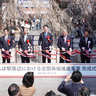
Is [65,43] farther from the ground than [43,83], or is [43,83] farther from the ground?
[65,43]

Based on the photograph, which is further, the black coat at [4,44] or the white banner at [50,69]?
the black coat at [4,44]

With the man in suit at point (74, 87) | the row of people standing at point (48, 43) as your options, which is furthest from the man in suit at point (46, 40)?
the man in suit at point (74, 87)

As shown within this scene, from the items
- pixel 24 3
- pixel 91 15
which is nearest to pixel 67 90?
pixel 91 15

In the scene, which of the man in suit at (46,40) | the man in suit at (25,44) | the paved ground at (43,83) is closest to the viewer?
the paved ground at (43,83)

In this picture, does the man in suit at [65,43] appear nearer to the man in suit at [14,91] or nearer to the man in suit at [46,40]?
the man in suit at [46,40]

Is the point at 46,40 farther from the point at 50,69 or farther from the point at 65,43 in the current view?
the point at 50,69

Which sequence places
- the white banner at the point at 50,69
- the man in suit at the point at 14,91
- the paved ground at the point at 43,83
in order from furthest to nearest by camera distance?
1. the white banner at the point at 50,69
2. the paved ground at the point at 43,83
3. the man in suit at the point at 14,91

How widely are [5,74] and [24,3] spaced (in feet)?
37.1

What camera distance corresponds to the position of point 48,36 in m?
6.80

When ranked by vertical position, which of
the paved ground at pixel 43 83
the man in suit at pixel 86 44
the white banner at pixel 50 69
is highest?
the man in suit at pixel 86 44

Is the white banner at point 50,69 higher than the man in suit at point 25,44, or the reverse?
the man in suit at point 25,44

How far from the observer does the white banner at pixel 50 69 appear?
17.7 feet

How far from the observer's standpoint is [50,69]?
5.42 metres

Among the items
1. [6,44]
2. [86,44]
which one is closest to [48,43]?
[86,44]
